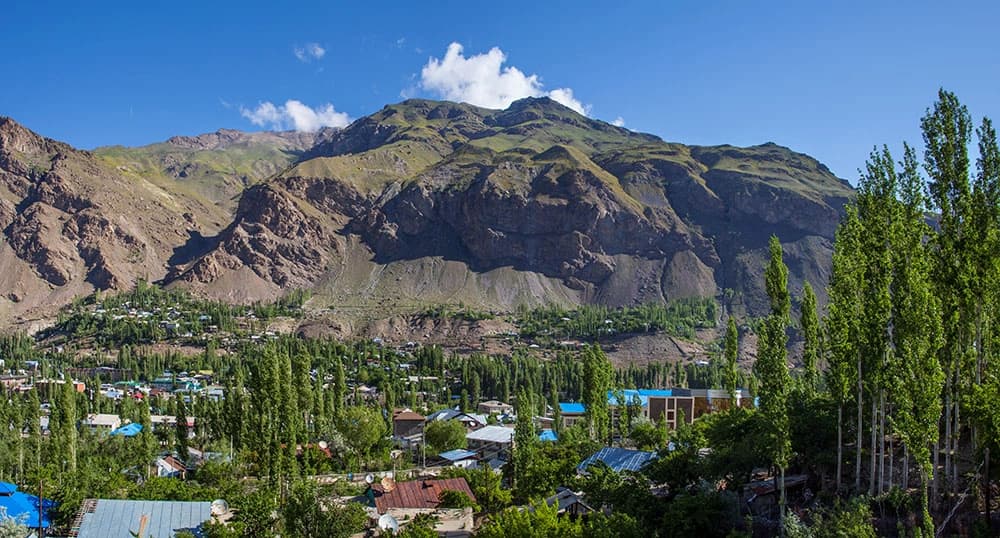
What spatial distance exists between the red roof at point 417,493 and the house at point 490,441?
27.1 metres

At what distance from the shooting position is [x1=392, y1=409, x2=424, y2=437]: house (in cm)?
8844

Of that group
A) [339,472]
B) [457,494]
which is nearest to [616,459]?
[457,494]

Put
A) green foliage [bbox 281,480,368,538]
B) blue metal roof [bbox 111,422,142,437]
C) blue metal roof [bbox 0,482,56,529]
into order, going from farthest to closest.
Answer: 1. blue metal roof [bbox 111,422,142,437]
2. blue metal roof [bbox 0,482,56,529]
3. green foliage [bbox 281,480,368,538]

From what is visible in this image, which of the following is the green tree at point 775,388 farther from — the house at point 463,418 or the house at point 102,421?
the house at point 102,421

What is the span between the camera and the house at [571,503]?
34.6m

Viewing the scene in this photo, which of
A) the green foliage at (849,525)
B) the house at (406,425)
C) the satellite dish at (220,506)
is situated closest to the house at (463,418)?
the house at (406,425)

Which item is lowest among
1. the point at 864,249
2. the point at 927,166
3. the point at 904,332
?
the point at 904,332

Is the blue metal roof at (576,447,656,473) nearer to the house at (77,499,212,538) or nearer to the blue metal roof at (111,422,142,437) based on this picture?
the house at (77,499,212,538)

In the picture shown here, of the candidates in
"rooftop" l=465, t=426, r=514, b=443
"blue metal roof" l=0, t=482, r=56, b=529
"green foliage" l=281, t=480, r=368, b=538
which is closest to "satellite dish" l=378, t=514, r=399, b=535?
"green foliage" l=281, t=480, r=368, b=538

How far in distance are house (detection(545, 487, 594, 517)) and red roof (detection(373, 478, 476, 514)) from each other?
738 centimetres

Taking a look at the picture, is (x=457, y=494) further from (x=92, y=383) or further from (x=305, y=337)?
(x=305, y=337)

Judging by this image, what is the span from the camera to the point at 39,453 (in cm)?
6531

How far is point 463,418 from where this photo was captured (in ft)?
301

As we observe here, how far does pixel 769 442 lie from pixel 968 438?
28.5 ft
